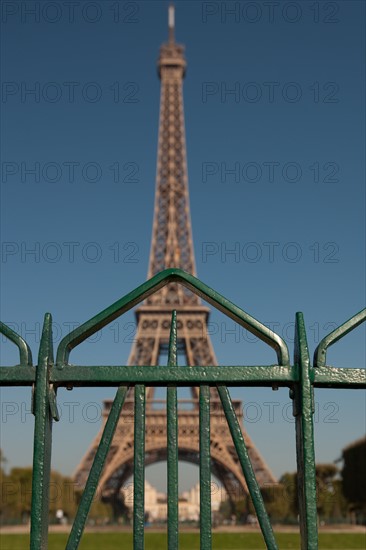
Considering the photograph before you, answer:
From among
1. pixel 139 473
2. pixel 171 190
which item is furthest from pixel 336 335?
pixel 171 190

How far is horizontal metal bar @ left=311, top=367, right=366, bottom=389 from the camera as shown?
10.9ft

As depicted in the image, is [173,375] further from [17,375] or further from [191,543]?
[191,543]

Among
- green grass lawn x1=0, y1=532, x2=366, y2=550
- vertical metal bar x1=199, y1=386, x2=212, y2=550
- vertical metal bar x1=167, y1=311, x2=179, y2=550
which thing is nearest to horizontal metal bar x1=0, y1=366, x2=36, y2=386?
vertical metal bar x1=167, y1=311, x2=179, y2=550

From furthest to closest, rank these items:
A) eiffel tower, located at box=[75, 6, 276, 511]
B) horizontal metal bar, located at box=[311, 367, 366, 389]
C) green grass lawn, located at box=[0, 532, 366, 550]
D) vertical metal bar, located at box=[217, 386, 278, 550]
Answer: eiffel tower, located at box=[75, 6, 276, 511], green grass lawn, located at box=[0, 532, 366, 550], horizontal metal bar, located at box=[311, 367, 366, 389], vertical metal bar, located at box=[217, 386, 278, 550]

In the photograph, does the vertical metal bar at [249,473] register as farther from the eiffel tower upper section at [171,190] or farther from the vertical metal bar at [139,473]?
the eiffel tower upper section at [171,190]

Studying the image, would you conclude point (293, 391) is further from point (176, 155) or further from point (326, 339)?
point (176, 155)

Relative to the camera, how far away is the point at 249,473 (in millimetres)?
3242

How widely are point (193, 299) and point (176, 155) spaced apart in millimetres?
16022

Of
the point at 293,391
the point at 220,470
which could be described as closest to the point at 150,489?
the point at 220,470

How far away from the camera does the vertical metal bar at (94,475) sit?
3.22 metres

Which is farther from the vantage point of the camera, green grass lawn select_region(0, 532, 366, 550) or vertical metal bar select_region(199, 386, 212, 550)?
green grass lawn select_region(0, 532, 366, 550)

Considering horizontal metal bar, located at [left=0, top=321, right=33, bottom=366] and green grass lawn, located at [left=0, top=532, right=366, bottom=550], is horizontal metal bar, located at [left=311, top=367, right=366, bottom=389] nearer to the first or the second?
horizontal metal bar, located at [left=0, top=321, right=33, bottom=366]

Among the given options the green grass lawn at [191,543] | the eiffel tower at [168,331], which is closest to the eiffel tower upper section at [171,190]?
the eiffel tower at [168,331]

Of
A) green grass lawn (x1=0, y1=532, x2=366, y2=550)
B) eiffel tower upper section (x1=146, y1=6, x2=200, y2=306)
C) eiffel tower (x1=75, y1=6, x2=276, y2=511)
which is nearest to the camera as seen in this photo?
green grass lawn (x1=0, y1=532, x2=366, y2=550)
